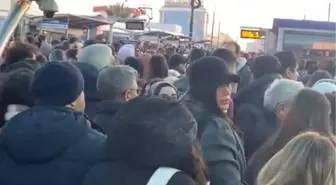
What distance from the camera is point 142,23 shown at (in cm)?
2683

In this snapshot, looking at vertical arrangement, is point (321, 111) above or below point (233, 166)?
above

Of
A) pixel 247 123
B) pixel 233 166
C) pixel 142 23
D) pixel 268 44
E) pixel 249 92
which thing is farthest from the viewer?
pixel 142 23

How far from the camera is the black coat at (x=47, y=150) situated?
3.81 m

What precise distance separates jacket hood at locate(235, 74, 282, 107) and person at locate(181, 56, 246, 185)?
1720 millimetres

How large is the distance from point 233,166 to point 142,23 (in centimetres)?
2265

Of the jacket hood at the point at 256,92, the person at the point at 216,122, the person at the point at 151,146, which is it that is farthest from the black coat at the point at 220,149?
the jacket hood at the point at 256,92

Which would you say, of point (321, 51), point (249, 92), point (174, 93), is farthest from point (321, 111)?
point (321, 51)

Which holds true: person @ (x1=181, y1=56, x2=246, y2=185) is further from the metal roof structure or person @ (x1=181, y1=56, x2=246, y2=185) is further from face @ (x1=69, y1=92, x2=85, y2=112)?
the metal roof structure

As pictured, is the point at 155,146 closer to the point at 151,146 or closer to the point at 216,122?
the point at 151,146

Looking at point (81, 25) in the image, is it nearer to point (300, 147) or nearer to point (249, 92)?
point (249, 92)

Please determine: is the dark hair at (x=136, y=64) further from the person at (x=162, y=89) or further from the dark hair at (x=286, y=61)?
the person at (x=162, y=89)

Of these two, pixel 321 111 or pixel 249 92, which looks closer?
pixel 321 111

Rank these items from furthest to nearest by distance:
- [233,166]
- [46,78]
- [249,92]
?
[249,92], [233,166], [46,78]

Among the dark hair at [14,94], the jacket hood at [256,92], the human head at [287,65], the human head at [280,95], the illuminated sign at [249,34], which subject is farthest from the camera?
the illuminated sign at [249,34]
